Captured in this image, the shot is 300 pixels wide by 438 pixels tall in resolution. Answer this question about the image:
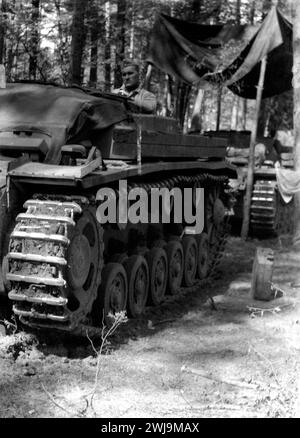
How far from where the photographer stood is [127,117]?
754 cm

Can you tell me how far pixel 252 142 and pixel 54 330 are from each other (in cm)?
884

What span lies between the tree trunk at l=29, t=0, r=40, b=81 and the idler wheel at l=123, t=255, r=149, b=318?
36.0 ft

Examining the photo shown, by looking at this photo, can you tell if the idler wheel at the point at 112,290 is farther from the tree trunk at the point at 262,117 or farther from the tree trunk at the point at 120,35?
the tree trunk at the point at 262,117

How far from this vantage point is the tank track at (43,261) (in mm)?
5469

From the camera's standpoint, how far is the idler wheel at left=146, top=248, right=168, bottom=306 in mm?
8344

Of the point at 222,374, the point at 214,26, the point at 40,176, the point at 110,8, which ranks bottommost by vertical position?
the point at 222,374

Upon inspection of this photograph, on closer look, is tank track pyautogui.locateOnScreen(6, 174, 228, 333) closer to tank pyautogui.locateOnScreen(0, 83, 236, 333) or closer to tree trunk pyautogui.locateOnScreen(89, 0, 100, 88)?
tank pyautogui.locateOnScreen(0, 83, 236, 333)

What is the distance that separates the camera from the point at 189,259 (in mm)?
9883

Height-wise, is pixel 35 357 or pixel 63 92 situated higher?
pixel 63 92
